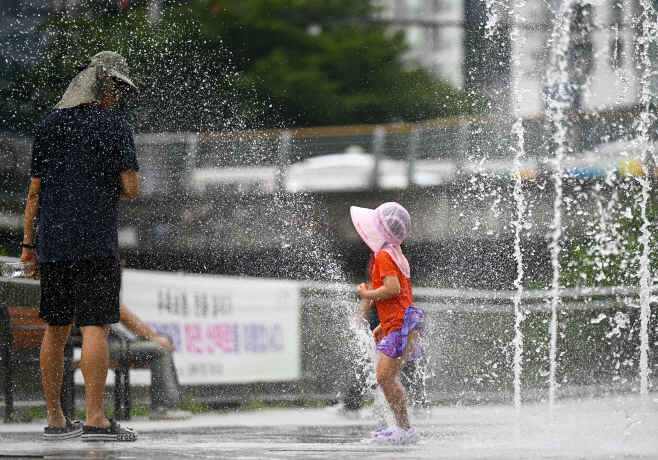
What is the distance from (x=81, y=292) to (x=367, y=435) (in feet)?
5.07

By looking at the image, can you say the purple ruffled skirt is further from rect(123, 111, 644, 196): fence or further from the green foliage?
rect(123, 111, 644, 196): fence

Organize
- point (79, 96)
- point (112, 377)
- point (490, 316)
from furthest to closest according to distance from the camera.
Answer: point (490, 316)
point (112, 377)
point (79, 96)

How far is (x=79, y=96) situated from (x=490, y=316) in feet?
13.4

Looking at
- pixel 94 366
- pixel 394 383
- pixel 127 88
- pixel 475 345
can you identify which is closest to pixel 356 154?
pixel 475 345

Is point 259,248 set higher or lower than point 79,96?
lower

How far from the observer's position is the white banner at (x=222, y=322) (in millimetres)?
5551

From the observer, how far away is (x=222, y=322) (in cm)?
575

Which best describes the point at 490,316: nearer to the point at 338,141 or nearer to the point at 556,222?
the point at 556,222

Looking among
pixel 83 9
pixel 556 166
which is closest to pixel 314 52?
pixel 83 9

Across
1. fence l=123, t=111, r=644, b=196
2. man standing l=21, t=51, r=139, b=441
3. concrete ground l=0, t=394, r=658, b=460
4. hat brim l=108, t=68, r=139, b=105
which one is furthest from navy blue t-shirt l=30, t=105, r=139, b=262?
fence l=123, t=111, r=644, b=196

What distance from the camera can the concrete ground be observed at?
2979 millimetres

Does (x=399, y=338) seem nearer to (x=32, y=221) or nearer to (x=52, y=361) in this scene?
(x=52, y=361)

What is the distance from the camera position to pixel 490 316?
21.3 ft

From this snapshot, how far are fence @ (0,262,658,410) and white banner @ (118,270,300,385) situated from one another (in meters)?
0.10
